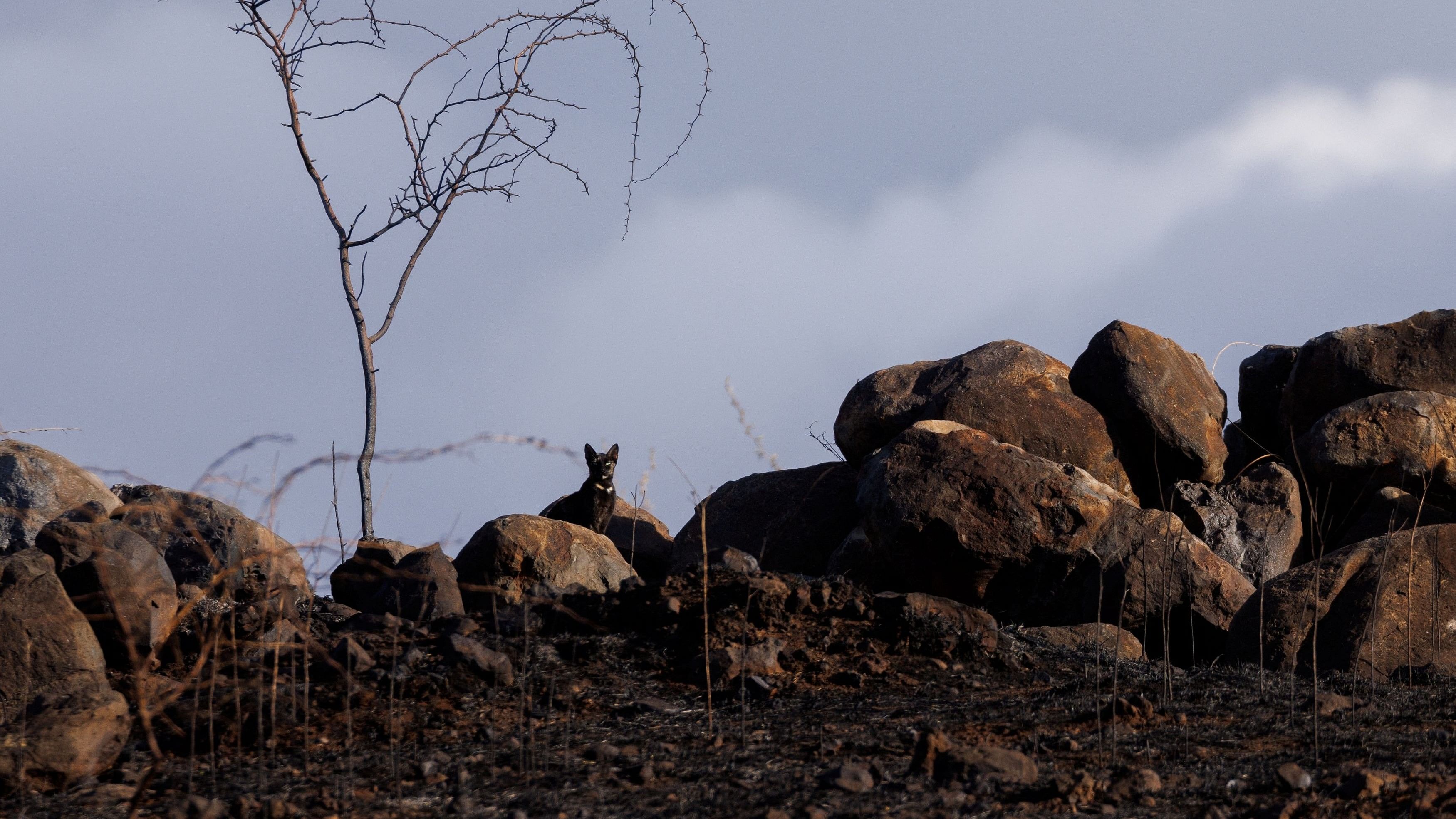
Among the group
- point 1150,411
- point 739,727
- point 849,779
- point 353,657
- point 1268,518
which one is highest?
point 1150,411

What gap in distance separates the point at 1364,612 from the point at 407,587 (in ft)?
19.6

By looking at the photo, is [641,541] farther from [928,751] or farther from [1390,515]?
[928,751]

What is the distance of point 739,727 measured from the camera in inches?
219

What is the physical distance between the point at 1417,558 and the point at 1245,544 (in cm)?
279

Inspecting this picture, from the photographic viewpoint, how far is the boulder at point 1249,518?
10.5m

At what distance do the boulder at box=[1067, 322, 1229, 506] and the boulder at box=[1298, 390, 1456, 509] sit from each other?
0.86 metres

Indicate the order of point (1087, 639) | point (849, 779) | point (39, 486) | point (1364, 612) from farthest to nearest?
point (39, 486) → point (1087, 639) → point (1364, 612) → point (849, 779)

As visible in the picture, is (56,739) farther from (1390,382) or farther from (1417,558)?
(1390,382)

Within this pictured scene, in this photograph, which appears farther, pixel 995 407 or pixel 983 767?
pixel 995 407

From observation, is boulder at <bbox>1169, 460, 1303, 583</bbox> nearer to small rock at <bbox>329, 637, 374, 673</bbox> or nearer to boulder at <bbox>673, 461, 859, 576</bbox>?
boulder at <bbox>673, 461, 859, 576</bbox>

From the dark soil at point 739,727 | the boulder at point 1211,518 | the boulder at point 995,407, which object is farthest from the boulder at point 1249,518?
the dark soil at point 739,727

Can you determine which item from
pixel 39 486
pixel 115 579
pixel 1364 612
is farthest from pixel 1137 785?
pixel 39 486

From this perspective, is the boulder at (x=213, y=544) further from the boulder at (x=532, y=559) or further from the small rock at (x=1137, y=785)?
the small rock at (x=1137, y=785)

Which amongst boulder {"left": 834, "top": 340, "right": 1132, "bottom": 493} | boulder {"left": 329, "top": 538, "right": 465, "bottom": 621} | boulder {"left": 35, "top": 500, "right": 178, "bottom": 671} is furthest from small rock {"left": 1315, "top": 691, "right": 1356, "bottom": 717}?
boulder {"left": 35, "top": 500, "right": 178, "bottom": 671}
